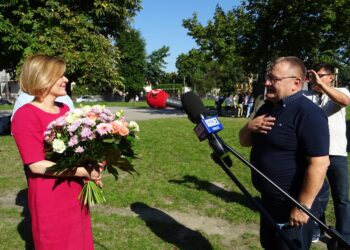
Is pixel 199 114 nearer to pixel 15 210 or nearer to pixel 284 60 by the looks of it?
pixel 284 60

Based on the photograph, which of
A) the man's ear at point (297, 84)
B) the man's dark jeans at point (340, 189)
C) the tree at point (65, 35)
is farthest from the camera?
the tree at point (65, 35)

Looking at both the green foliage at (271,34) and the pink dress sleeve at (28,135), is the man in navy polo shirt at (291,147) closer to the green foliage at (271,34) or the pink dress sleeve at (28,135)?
the pink dress sleeve at (28,135)

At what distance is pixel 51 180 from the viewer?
3105 mm

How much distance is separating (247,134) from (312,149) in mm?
663

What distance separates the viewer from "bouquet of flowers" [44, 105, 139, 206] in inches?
112

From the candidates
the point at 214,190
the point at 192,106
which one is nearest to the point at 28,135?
the point at 192,106

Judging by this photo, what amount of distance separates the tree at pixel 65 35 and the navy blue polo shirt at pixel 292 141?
968 cm

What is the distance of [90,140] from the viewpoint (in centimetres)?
287

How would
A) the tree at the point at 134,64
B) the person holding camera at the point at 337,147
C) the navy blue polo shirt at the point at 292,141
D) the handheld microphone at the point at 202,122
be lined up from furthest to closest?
1. the tree at the point at 134,64
2. the person holding camera at the point at 337,147
3. the navy blue polo shirt at the point at 292,141
4. the handheld microphone at the point at 202,122

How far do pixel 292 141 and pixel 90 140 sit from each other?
1.40 meters

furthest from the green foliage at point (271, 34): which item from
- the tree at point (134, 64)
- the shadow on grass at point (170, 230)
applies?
the tree at point (134, 64)

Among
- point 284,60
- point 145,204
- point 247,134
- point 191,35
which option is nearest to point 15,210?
point 145,204

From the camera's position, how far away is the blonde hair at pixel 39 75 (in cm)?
310

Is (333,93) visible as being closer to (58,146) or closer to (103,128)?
(103,128)
